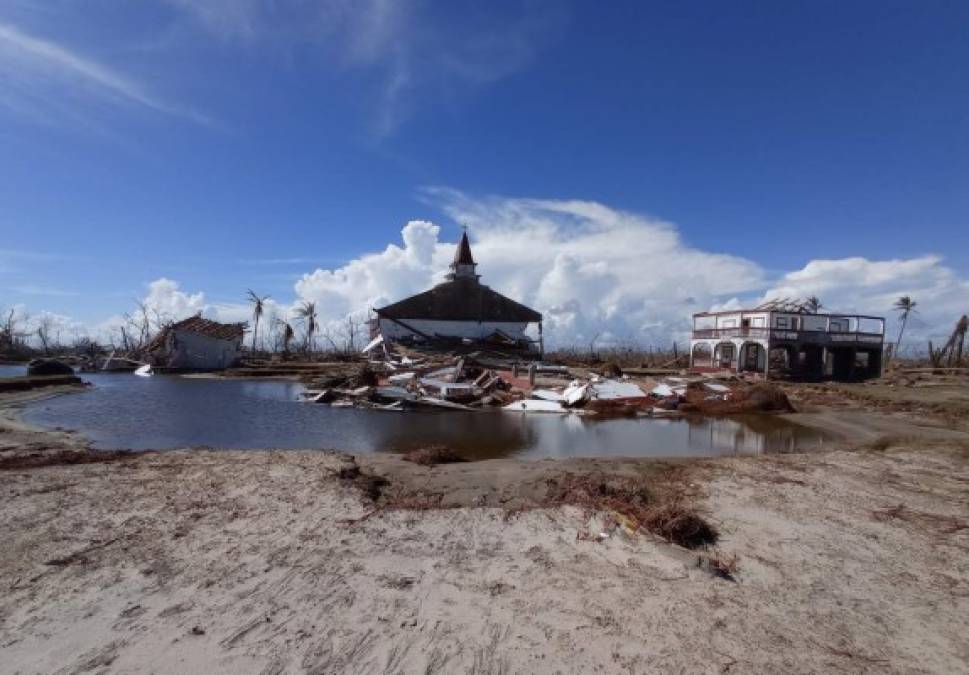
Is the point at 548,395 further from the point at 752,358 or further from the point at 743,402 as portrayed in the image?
the point at 752,358

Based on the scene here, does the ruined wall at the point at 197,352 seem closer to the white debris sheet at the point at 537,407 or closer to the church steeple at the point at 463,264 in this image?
the church steeple at the point at 463,264

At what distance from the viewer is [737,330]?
40.3m

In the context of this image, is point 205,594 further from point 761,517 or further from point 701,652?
point 761,517

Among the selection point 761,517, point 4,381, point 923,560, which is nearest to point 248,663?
point 761,517

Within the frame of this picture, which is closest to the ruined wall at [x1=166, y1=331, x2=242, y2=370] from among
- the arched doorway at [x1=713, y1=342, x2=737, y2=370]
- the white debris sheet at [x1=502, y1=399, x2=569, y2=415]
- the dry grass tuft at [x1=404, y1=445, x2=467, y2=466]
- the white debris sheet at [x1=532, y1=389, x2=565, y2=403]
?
the white debris sheet at [x1=502, y1=399, x2=569, y2=415]

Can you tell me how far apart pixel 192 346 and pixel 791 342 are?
4542 cm

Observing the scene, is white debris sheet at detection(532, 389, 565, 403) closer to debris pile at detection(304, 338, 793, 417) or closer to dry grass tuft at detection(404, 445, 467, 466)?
debris pile at detection(304, 338, 793, 417)

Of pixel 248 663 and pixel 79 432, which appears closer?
pixel 248 663

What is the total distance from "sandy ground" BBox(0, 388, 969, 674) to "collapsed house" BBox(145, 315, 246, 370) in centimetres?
3757

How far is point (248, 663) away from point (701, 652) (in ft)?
11.9

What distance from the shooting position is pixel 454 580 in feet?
18.9

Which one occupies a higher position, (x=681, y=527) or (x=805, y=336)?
(x=805, y=336)

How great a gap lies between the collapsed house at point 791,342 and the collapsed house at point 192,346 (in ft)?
128

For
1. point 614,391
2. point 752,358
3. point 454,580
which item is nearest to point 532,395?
point 614,391
